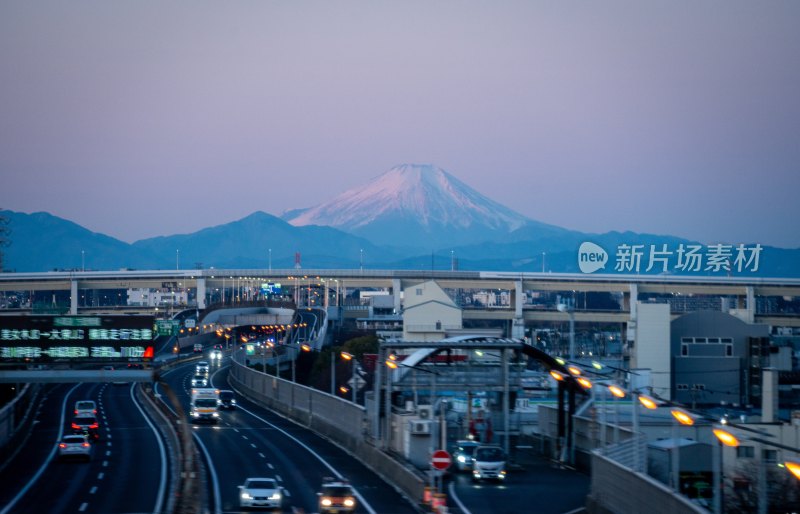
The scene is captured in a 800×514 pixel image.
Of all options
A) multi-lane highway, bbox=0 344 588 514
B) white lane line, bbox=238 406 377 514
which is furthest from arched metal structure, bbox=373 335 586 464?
white lane line, bbox=238 406 377 514

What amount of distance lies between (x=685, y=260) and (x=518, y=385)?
2922 inches

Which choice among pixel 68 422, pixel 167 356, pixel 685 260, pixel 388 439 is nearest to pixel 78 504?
pixel 388 439

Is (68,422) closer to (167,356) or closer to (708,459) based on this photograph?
(708,459)

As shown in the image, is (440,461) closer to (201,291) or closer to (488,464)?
(488,464)

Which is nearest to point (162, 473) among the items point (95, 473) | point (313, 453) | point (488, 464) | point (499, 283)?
point (95, 473)

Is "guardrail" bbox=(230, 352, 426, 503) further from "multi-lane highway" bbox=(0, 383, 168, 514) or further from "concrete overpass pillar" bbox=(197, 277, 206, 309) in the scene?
"concrete overpass pillar" bbox=(197, 277, 206, 309)

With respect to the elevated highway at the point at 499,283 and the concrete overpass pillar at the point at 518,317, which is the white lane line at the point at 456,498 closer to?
the elevated highway at the point at 499,283

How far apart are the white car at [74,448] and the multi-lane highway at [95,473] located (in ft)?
1.06

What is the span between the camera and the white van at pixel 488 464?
32.9m

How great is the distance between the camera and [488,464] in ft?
108

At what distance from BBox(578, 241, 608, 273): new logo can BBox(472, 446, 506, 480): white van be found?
8726cm

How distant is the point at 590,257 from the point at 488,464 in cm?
8954

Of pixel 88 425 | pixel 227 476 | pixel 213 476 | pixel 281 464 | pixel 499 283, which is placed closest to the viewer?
pixel 213 476

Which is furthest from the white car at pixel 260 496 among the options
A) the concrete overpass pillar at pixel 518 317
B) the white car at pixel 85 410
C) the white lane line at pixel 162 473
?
the concrete overpass pillar at pixel 518 317
